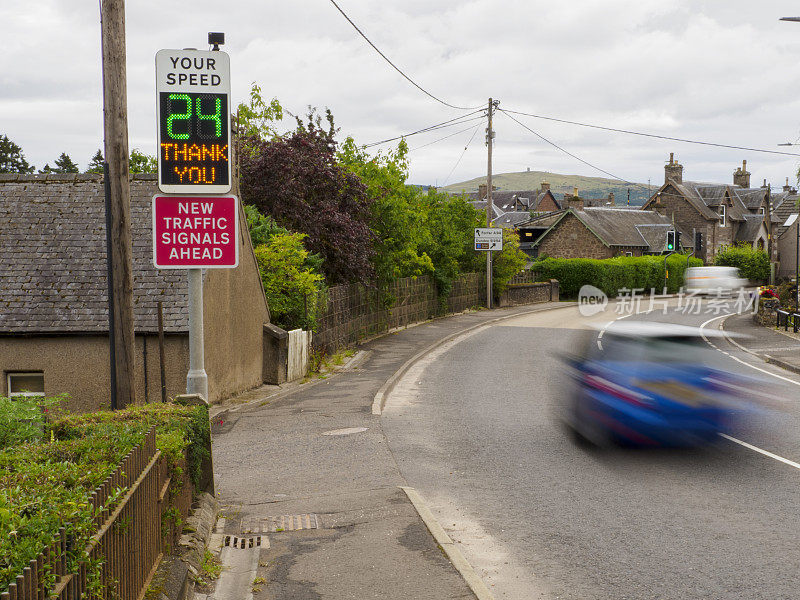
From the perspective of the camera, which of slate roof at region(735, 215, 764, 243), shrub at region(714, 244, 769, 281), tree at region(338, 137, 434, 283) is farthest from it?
slate roof at region(735, 215, 764, 243)

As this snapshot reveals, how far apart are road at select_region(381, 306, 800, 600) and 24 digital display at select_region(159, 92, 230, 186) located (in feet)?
14.4

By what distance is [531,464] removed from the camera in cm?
1113

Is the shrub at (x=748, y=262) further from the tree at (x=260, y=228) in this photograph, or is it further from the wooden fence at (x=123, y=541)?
the wooden fence at (x=123, y=541)

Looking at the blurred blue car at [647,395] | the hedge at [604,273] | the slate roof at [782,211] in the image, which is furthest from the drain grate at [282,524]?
the slate roof at [782,211]

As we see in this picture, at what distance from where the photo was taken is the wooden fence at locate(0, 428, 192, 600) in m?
3.37

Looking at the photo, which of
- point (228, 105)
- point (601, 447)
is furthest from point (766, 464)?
point (228, 105)

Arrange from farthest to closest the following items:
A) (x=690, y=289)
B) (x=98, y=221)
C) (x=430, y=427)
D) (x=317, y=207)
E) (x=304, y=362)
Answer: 1. (x=690, y=289)
2. (x=317, y=207)
3. (x=304, y=362)
4. (x=98, y=221)
5. (x=430, y=427)

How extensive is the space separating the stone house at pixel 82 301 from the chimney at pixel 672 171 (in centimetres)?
6977

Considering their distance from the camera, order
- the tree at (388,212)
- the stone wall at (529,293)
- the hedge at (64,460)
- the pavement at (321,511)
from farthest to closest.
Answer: the stone wall at (529,293) → the tree at (388,212) → the pavement at (321,511) → the hedge at (64,460)

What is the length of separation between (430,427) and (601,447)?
3281 mm

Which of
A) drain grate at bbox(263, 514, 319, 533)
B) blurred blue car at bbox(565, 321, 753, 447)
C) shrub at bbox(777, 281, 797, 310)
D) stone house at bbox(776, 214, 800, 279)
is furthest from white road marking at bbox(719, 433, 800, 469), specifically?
stone house at bbox(776, 214, 800, 279)

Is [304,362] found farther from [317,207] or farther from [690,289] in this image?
[690,289]

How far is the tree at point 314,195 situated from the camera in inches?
942

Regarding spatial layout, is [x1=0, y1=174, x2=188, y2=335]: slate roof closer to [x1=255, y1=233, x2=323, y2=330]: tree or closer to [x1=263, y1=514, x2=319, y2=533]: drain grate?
[x1=255, y1=233, x2=323, y2=330]: tree
